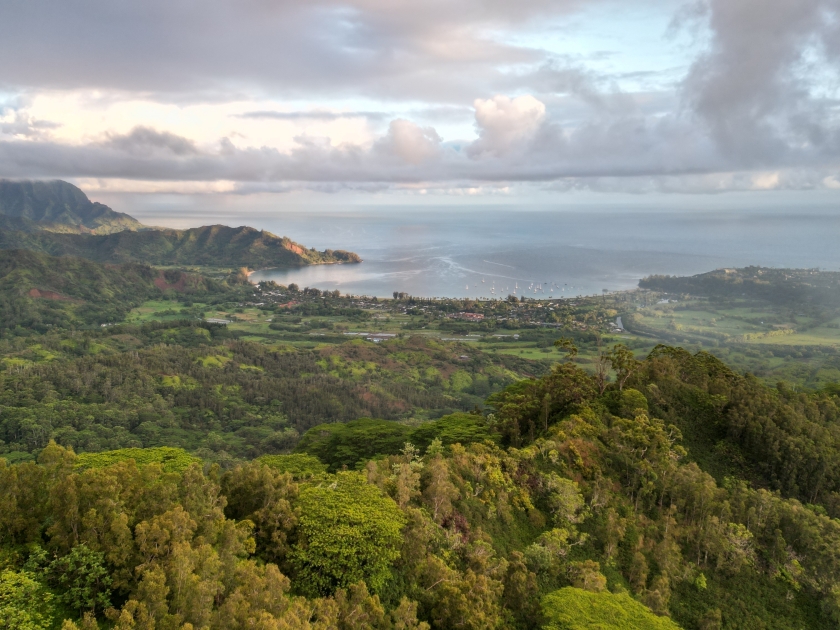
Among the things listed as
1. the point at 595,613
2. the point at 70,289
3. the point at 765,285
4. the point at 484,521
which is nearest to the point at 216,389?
the point at 484,521

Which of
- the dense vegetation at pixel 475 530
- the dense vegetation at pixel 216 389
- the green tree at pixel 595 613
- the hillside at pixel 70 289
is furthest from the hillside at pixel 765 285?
the hillside at pixel 70 289

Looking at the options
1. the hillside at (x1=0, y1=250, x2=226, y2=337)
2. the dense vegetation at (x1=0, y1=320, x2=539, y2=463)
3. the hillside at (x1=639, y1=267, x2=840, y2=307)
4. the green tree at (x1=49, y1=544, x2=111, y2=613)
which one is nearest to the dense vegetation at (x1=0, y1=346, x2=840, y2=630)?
the green tree at (x1=49, y1=544, x2=111, y2=613)

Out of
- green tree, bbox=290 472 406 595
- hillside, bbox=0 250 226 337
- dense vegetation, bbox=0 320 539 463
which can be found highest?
green tree, bbox=290 472 406 595

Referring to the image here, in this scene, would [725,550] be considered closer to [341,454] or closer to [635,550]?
[635,550]

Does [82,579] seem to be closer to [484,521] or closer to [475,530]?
[475,530]

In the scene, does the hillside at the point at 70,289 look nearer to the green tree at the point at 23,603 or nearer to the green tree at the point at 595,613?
the green tree at the point at 23,603

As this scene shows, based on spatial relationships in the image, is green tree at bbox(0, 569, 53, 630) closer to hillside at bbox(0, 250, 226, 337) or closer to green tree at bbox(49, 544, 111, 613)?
green tree at bbox(49, 544, 111, 613)
